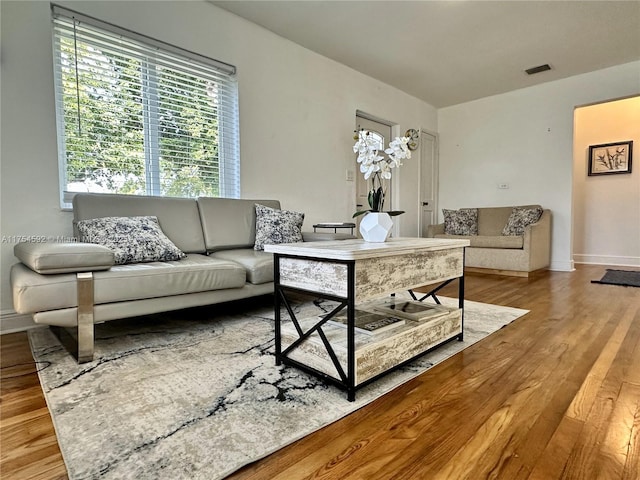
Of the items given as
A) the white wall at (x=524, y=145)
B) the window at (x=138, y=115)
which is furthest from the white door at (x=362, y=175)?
the window at (x=138, y=115)

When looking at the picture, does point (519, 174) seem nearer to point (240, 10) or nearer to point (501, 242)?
point (501, 242)

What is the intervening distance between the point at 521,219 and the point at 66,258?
482 centimetres

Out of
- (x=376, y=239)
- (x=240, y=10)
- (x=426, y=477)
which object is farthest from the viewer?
(x=240, y=10)

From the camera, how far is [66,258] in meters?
1.57

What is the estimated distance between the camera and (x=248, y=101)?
326 centimetres

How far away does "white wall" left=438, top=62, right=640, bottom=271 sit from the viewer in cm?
445

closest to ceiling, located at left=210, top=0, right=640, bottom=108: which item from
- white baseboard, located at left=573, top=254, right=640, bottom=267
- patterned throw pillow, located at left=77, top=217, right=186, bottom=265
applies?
patterned throw pillow, located at left=77, top=217, right=186, bottom=265

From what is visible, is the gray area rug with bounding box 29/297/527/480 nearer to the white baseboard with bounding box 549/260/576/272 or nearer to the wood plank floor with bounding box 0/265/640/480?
the wood plank floor with bounding box 0/265/640/480

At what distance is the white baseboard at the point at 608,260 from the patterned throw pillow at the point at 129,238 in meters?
6.01

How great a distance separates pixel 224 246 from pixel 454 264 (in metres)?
1.70

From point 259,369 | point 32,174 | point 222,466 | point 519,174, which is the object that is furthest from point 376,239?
point 519,174

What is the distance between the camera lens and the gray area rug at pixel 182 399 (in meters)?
0.98

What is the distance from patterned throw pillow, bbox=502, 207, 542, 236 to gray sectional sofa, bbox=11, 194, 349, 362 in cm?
297

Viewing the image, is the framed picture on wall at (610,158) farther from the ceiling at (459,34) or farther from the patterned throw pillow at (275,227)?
the patterned throw pillow at (275,227)
